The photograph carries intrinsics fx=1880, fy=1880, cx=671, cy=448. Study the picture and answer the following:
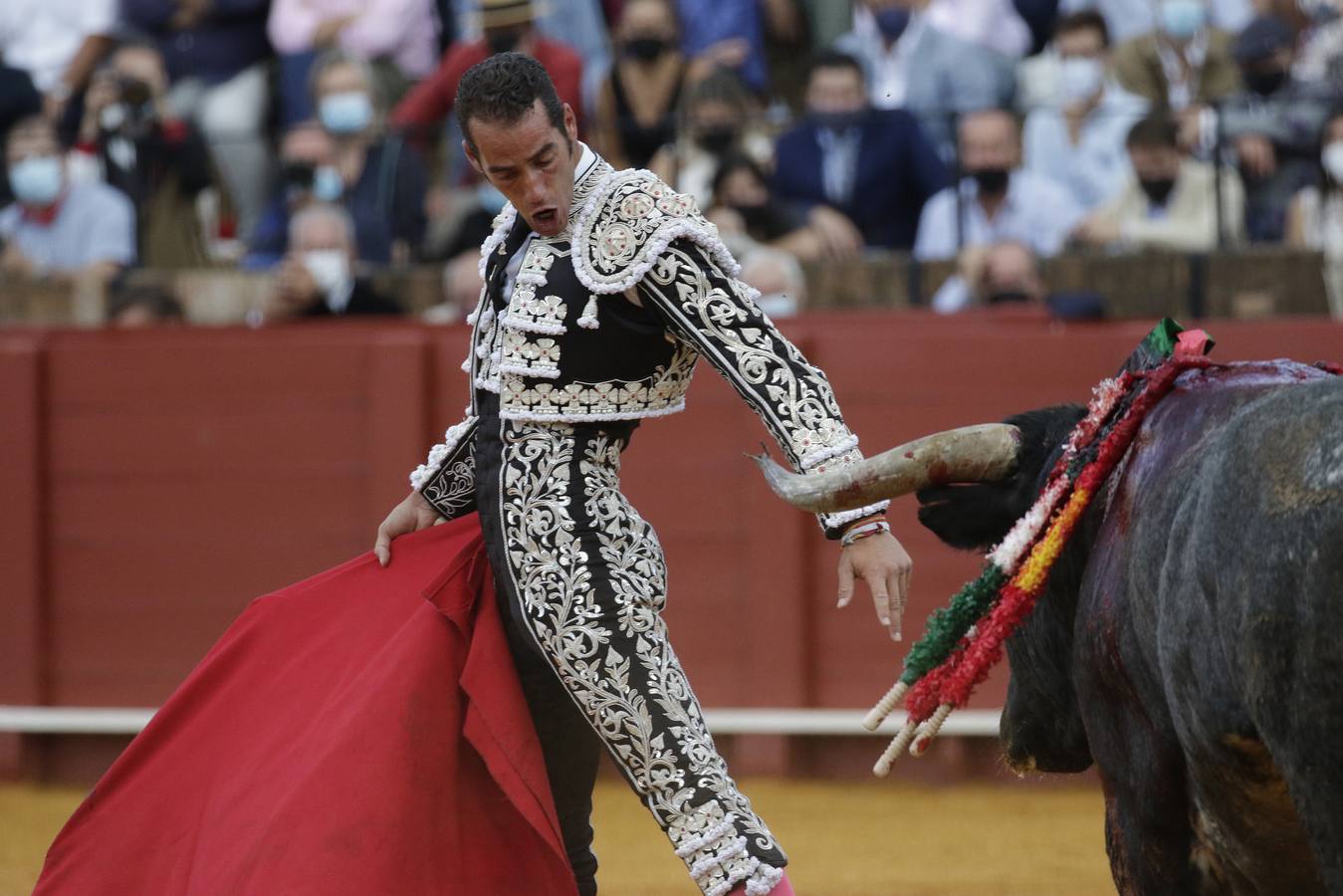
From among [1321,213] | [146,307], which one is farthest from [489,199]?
[1321,213]

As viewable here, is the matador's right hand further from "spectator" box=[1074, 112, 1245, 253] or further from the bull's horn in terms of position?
"spectator" box=[1074, 112, 1245, 253]

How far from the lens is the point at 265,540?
5836 millimetres

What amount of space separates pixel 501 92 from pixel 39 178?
16.2 feet

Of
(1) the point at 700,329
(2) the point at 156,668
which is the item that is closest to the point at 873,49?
(2) the point at 156,668

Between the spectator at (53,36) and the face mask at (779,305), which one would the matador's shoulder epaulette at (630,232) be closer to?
the face mask at (779,305)

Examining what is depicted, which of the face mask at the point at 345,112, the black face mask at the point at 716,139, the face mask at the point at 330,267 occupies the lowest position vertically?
the face mask at the point at 330,267

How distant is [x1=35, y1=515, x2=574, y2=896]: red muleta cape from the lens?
8.26 ft

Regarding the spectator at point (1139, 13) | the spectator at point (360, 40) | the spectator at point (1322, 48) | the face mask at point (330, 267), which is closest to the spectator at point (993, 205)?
the spectator at point (1139, 13)

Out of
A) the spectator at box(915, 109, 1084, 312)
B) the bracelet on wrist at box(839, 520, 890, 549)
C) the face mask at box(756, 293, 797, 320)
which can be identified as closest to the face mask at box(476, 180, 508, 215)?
the face mask at box(756, 293, 797, 320)

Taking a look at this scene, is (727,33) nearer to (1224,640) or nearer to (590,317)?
(590,317)

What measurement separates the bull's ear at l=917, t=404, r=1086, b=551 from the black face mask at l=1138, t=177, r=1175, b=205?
Answer: 11.6 feet

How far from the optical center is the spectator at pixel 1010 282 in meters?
5.68

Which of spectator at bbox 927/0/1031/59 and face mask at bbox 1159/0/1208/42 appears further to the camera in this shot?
spectator at bbox 927/0/1031/59

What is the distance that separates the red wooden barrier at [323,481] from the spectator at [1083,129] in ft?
2.38
